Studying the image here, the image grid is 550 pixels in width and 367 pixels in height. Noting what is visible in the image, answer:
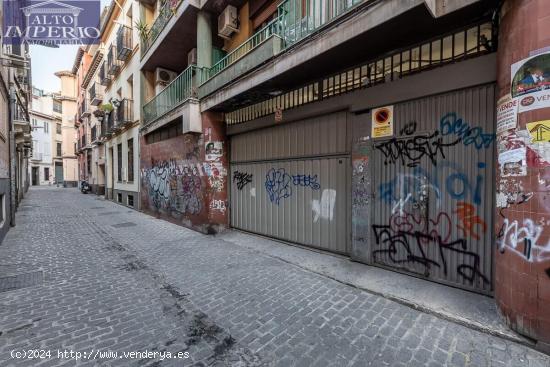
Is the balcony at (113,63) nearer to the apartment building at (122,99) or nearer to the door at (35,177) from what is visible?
the apartment building at (122,99)

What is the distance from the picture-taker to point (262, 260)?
5344 millimetres

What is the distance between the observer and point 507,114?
286cm

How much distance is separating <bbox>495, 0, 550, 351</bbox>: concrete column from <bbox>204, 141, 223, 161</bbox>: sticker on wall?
6441 mm

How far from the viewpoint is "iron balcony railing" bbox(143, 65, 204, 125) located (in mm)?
8125

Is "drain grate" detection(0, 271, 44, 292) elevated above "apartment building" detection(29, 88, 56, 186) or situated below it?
below

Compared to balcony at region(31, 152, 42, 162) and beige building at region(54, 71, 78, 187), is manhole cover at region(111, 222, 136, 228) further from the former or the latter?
balcony at region(31, 152, 42, 162)

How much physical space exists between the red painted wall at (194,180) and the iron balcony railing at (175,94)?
45.6 inches

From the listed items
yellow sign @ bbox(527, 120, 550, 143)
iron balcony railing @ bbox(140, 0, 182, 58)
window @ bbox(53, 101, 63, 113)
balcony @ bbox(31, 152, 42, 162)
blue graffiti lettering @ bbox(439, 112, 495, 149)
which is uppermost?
window @ bbox(53, 101, 63, 113)

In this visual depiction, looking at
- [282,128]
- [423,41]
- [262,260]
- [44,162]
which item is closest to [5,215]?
[262,260]

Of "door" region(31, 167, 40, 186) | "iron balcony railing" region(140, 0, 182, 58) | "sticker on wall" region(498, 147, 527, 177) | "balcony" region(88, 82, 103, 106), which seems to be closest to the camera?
"sticker on wall" region(498, 147, 527, 177)

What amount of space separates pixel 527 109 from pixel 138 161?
13.8 meters

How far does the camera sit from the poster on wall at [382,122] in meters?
4.43

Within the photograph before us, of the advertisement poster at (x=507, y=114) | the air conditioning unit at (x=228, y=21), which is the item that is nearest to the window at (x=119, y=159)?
the air conditioning unit at (x=228, y=21)

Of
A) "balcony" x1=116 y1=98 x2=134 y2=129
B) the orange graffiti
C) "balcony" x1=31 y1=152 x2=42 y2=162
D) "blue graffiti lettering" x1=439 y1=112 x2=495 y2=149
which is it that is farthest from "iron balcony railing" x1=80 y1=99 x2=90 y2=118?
the orange graffiti
